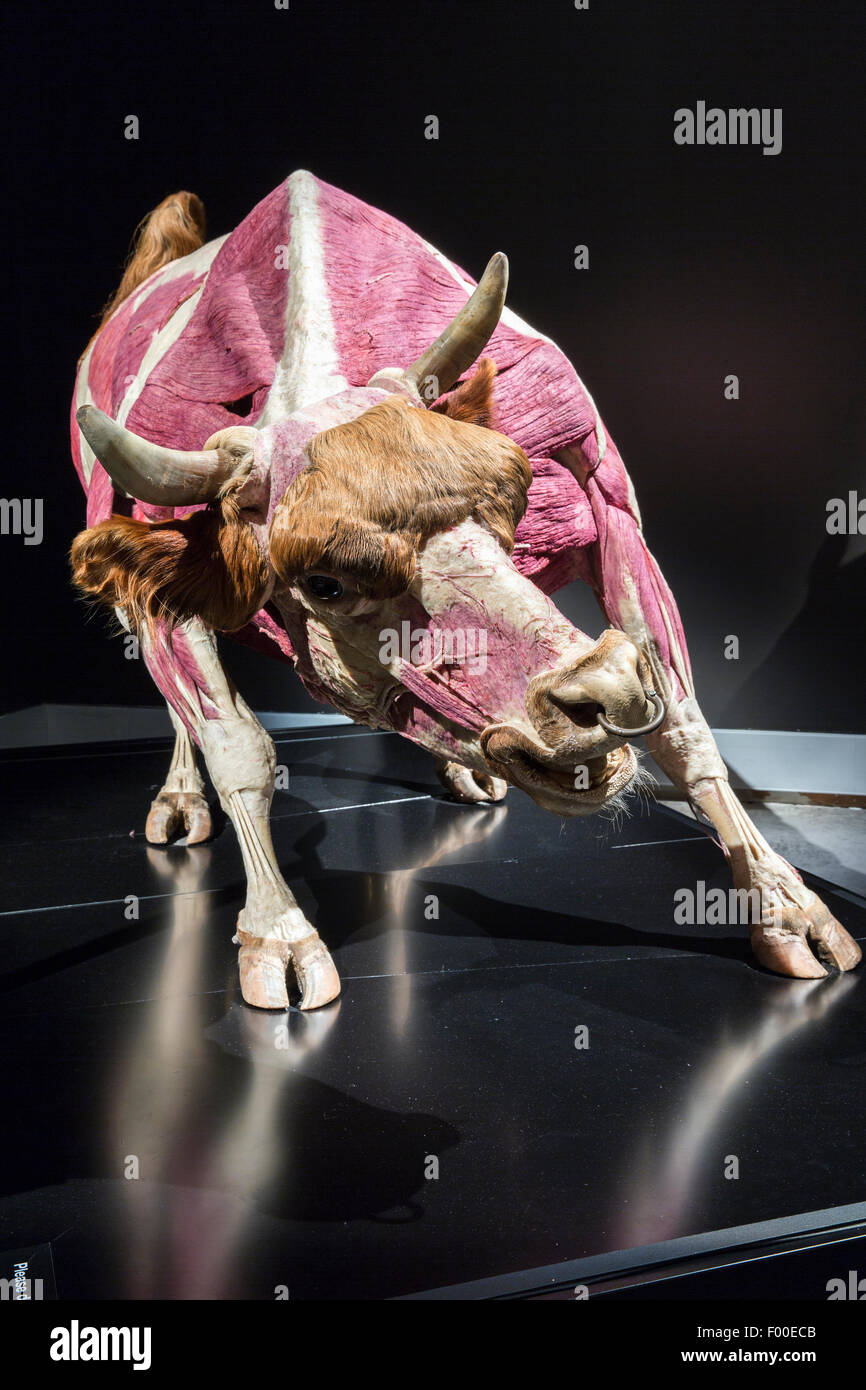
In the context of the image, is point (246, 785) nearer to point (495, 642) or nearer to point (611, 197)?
point (495, 642)

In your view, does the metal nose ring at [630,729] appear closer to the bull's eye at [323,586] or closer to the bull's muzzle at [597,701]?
the bull's muzzle at [597,701]

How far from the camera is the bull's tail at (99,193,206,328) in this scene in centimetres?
471

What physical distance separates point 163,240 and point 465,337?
108 inches

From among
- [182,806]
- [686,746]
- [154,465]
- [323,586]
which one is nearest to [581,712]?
[323,586]

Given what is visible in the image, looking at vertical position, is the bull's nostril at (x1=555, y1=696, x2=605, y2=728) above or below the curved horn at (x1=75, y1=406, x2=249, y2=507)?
below

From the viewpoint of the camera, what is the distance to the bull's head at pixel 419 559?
2131 millimetres

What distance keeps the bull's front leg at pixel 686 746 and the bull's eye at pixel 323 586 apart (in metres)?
1.15

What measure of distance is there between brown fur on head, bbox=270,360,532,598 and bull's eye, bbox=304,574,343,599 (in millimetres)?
29

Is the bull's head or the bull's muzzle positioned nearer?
the bull's muzzle

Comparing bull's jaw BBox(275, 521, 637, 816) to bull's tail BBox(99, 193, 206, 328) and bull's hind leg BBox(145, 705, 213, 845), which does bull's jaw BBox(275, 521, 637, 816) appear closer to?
bull's hind leg BBox(145, 705, 213, 845)

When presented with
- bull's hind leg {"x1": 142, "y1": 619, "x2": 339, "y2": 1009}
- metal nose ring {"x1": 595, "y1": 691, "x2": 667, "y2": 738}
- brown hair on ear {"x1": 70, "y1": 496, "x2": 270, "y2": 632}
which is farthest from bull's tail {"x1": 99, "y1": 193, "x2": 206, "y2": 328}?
metal nose ring {"x1": 595, "y1": 691, "x2": 667, "y2": 738}

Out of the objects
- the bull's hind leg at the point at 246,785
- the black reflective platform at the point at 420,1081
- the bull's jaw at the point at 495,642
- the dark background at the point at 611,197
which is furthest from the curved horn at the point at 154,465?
the dark background at the point at 611,197
